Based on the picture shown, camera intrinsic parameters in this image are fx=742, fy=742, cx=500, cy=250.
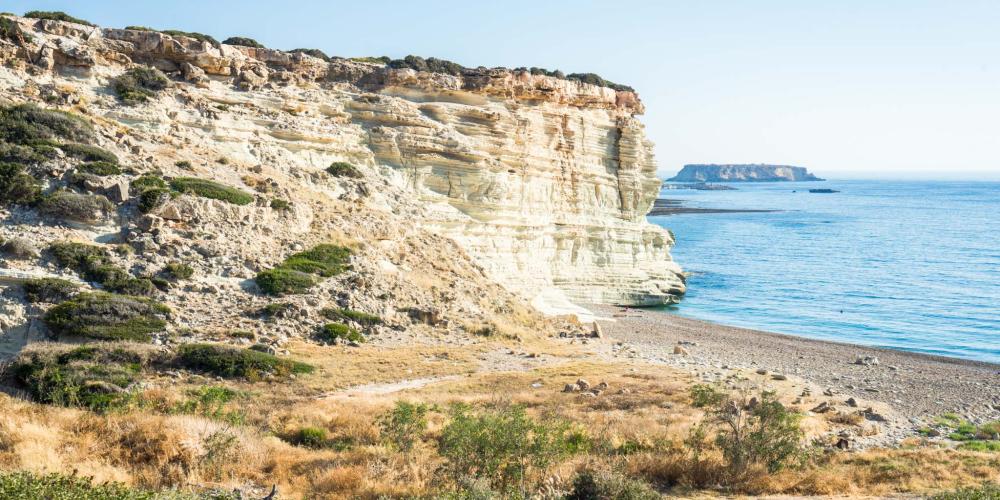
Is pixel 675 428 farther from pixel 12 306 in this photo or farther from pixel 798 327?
pixel 798 327

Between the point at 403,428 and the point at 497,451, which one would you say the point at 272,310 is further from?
the point at 497,451

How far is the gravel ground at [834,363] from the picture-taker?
2912cm

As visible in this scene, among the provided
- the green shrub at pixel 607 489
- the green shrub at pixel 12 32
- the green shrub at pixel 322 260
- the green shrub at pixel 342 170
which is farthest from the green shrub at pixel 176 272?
the green shrub at pixel 607 489

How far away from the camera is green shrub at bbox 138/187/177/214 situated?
30312 millimetres

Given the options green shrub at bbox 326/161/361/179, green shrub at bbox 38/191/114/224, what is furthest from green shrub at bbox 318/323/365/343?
green shrub at bbox 326/161/361/179

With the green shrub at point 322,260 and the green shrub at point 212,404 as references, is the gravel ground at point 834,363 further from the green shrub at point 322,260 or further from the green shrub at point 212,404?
the green shrub at point 212,404

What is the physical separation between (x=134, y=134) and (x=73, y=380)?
64.3 ft

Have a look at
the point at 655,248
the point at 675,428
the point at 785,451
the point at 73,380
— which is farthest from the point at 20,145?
the point at 655,248

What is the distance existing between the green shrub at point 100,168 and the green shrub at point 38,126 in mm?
2404

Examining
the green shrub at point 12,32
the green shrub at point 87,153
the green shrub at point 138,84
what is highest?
the green shrub at point 12,32

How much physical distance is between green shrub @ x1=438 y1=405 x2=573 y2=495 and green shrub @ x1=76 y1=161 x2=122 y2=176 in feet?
75.9

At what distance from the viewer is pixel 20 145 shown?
3050 centimetres

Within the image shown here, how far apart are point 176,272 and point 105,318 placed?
Answer: 4.43 meters

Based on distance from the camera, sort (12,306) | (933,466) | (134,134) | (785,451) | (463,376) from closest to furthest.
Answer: (785,451)
(933,466)
(12,306)
(463,376)
(134,134)
